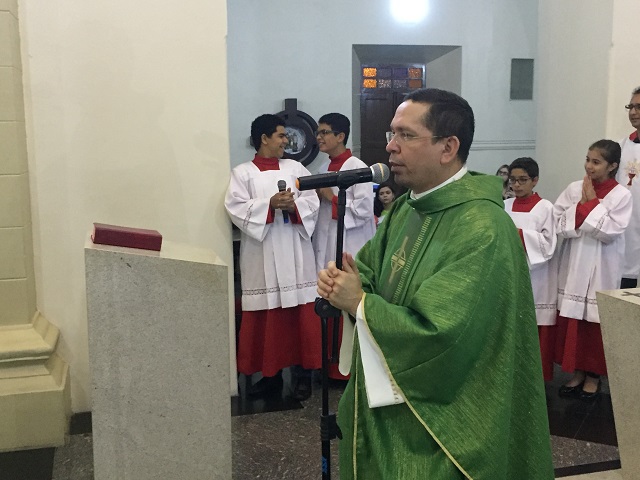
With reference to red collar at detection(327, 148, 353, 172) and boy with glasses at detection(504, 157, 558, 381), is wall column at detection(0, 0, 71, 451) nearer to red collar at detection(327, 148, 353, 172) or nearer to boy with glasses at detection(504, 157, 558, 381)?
red collar at detection(327, 148, 353, 172)

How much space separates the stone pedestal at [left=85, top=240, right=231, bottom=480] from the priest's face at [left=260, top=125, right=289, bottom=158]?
185cm

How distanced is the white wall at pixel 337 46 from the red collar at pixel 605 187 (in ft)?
12.9

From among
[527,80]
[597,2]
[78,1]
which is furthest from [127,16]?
[527,80]

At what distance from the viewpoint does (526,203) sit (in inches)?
180

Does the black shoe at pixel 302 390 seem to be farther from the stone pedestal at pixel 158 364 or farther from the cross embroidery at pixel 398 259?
the cross embroidery at pixel 398 259

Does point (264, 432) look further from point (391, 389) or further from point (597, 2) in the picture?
point (597, 2)

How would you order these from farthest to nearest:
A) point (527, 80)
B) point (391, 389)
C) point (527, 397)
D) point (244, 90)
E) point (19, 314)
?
point (527, 80) → point (244, 90) → point (19, 314) → point (527, 397) → point (391, 389)

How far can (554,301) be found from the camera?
461cm

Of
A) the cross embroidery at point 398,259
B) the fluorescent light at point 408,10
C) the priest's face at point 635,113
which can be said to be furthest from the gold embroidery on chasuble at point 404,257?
the fluorescent light at point 408,10


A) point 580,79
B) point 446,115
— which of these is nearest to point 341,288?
point 446,115

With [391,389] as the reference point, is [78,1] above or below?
above

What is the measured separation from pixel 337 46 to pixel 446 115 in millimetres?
6063

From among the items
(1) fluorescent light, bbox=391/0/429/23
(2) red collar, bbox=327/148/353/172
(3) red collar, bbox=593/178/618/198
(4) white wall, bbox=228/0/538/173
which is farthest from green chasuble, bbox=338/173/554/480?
(1) fluorescent light, bbox=391/0/429/23

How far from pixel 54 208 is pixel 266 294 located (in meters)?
1.36
